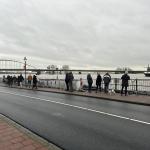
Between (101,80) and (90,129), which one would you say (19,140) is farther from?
(101,80)

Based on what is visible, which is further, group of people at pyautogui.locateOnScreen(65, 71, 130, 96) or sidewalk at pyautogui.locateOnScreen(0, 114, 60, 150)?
group of people at pyautogui.locateOnScreen(65, 71, 130, 96)

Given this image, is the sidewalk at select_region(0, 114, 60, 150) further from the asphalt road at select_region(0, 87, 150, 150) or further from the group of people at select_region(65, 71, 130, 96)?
the group of people at select_region(65, 71, 130, 96)

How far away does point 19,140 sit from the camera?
22.3ft

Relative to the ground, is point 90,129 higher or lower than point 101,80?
→ lower

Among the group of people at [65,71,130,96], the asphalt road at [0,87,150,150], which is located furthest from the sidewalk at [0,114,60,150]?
the group of people at [65,71,130,96]

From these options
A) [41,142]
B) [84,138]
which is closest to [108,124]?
[84,138]

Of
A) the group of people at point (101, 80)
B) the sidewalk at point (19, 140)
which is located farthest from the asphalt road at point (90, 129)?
the group of people at point (101, 80)

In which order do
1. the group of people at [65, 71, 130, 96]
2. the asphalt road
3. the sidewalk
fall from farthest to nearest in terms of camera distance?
the group of people at [65, 71, 130, 96] < the asphalt road < the sidewalk

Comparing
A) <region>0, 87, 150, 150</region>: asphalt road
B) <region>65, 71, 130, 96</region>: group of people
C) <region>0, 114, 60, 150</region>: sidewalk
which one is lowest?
<region>0, 87, 150, 150</region>: asphalt road

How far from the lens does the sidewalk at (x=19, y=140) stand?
619 cm

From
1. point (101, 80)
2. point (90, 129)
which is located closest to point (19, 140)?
point (90, 129)

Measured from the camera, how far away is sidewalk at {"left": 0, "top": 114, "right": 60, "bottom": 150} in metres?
6.19

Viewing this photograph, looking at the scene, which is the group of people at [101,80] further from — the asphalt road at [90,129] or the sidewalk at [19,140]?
the sidewalk at [19,140]

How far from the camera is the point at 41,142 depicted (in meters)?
6.66
